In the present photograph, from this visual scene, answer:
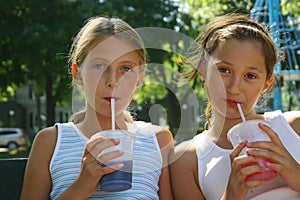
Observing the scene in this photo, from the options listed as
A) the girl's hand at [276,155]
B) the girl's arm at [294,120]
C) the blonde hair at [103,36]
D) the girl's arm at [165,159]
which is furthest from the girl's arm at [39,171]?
the girl's arm at [294,120]

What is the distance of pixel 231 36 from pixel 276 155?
67 cm

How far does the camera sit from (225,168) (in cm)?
212

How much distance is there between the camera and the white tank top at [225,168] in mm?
1996

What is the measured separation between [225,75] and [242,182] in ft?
1.72

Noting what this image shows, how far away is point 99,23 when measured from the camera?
2244 mm

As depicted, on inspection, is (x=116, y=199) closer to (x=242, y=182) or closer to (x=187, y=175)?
(x=187, y=175)

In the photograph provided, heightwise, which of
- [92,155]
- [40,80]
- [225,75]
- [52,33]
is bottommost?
[40,80]

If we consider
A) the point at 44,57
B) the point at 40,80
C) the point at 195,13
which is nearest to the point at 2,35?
the point at 44,57

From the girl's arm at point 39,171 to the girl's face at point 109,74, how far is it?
275mm

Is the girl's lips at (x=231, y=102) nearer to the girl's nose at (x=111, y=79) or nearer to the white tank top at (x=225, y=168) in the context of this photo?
the white tank top at (x=225, y=168)

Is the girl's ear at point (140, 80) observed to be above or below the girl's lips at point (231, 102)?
above

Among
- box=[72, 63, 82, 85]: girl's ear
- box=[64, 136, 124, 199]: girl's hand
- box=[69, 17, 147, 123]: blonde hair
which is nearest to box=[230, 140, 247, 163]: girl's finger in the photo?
box=[64, 136, 124, 199]: girl's hand

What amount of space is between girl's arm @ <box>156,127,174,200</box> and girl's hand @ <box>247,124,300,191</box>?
624 millimetres

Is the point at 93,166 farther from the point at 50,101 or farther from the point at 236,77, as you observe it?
the point at 50,101
